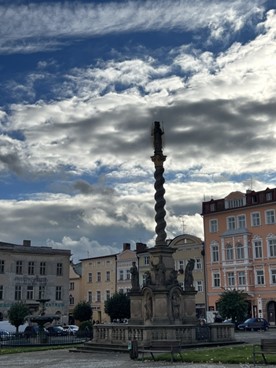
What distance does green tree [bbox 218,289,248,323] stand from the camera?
179 feet

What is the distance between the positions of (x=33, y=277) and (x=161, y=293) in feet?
143

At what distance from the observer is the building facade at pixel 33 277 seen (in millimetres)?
68688

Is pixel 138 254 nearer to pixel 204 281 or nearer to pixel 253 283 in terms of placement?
pixel 204 281

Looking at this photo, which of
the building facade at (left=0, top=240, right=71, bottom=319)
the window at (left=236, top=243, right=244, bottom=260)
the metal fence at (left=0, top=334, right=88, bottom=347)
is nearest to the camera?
the metal fence at (left=0, top=334, right=88, bottom=347)

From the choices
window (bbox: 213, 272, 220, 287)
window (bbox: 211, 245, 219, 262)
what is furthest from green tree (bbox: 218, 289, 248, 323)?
window (bbox: 211, 245, 219, 262)

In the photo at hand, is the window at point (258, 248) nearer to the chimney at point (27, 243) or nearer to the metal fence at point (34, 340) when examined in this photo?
the chimney at point (27, 243)

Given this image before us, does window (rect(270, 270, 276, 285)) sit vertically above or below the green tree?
above

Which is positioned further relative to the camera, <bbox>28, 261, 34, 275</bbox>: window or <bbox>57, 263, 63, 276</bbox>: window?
<bbox>57, 263, 63, 276</bbox>: window

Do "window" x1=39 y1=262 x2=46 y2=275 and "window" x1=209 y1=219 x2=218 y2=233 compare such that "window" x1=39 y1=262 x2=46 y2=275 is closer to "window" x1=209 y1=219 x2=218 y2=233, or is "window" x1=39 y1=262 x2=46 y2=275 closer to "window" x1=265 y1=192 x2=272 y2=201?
"window" x1=209 y1=219 x2=218 y2=233

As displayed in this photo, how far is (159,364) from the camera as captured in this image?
2145 cm

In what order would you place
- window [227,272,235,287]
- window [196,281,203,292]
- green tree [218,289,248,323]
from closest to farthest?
1. green tree [218,289,248,323]
2. window [227,272,235,287]
3. window [196,281,203,292]

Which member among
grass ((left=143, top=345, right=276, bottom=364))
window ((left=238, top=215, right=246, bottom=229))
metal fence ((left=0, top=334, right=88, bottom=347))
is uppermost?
window ((left=238, top=215, right=246, bottom=229))

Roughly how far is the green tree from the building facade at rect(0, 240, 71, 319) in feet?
79.4

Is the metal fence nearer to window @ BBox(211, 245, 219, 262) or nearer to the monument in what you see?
the monument
